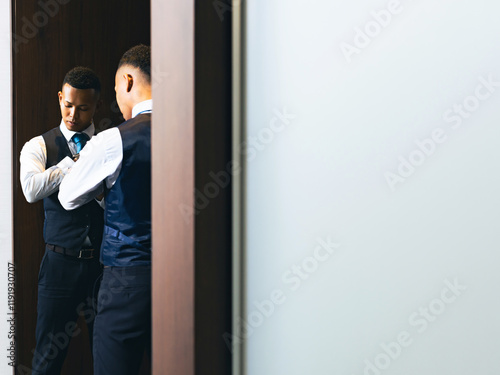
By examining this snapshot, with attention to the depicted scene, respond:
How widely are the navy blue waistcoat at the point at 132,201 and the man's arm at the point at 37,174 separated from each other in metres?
0.60

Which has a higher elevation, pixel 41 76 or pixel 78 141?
pixel 41 76

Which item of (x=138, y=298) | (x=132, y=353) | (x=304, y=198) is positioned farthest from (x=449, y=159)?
(x=132, y=353)

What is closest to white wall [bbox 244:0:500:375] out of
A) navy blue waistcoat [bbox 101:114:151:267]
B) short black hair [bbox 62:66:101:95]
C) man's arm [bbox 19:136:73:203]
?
navy blue waistcoat [bbox 101:114:151:267]

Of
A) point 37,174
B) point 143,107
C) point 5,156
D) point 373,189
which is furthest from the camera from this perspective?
point 5,156

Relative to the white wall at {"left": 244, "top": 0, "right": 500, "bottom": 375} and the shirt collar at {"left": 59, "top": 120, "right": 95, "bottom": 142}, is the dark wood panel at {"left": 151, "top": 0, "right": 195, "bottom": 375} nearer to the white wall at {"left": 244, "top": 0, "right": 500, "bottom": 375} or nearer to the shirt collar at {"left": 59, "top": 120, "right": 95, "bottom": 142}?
the white wall at {"left": 244, "top": 0, "right": 500, "bottom": 375}

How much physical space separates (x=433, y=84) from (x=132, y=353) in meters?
1.37

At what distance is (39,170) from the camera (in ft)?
7.55

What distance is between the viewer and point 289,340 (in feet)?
2.66

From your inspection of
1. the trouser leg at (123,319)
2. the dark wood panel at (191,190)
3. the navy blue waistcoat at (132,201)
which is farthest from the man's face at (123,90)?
the dark wood panel at (191,190)

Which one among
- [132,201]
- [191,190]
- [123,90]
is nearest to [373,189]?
[191,190]

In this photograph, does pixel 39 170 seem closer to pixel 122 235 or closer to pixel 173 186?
pixel 122 235

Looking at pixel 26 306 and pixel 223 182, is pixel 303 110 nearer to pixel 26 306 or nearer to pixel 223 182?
pixel 223 182

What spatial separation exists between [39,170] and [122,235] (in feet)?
2.52

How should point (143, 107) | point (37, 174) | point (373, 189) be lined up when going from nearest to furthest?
point (373, 189) < point (143, 107) < point (37, 174)
